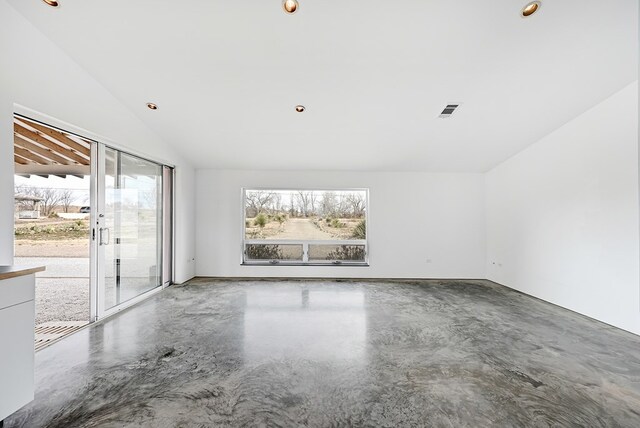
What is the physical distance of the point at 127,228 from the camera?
382 cm

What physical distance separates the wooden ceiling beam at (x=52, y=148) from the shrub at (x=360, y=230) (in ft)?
16.1

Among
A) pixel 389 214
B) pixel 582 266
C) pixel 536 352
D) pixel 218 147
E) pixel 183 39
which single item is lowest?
pixel 536 352

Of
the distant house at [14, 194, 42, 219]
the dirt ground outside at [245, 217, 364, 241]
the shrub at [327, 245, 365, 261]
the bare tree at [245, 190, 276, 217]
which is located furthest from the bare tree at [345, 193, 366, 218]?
the distant house at [14, 194, 42, 219]

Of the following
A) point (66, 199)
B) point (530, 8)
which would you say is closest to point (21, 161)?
point (66, 199)

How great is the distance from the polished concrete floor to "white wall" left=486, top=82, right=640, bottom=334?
459 millimetres

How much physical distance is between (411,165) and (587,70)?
279cm

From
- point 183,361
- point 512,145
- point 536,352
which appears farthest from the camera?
point 512,145

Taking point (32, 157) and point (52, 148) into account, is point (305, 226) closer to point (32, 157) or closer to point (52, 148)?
Result: point (52, 148)

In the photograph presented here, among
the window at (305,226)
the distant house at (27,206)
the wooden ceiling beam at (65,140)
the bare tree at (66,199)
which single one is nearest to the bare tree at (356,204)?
the window at (305,226)

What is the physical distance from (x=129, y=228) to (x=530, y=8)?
515cm

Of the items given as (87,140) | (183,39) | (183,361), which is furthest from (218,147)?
(183,361)

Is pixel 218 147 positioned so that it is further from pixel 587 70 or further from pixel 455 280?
pixel 455 280

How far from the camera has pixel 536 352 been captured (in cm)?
258

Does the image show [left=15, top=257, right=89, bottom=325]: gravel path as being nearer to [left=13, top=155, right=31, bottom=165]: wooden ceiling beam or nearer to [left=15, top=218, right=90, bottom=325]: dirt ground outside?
[left=15, top=218, right=90, bottom=325]: dirt ground outside
